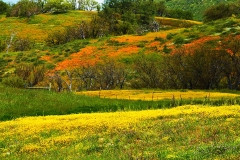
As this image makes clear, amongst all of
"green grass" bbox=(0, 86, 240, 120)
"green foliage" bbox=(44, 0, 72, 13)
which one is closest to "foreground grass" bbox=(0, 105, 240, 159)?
"green grass" bbox=(0, 86, 240, 120)

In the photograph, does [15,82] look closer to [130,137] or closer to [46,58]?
[46,58]

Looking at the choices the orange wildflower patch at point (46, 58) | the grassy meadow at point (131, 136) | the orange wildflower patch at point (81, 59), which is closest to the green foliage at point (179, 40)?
the orange wildflower patch at point (81, 59)

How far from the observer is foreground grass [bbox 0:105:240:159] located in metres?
10.7

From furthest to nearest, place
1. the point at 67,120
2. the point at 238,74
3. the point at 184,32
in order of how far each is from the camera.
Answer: the point at 184,32 → the point at 238,74 → the point at 67,120

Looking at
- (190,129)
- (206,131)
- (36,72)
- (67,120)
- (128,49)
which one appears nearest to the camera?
(206,131)

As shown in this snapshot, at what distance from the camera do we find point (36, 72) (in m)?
45.4

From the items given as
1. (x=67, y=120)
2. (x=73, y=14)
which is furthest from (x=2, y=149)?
(x=73, y=14)

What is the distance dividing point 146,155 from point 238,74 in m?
25.8

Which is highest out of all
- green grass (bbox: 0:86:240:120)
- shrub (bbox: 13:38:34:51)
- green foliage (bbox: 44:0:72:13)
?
green foliage (bbox: 44:0:72:13)

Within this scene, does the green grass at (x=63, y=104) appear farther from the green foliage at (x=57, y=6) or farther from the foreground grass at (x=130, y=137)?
the green foliage at (x=57, y=6)

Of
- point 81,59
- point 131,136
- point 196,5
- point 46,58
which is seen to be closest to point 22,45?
point 46,58

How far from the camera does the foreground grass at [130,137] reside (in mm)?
10734

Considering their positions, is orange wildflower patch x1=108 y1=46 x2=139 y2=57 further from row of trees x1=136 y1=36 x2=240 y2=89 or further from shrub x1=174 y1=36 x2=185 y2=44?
row of trees x1=136 y1=36 x2=240 y2=89

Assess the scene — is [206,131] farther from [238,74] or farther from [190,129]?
[238,74]
